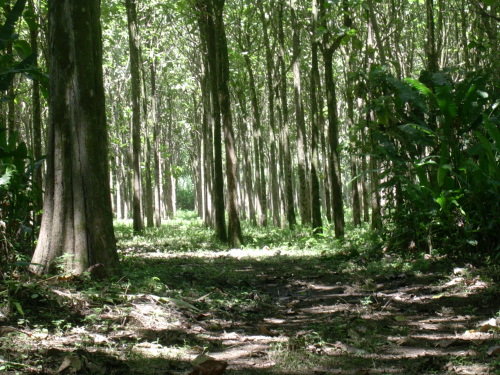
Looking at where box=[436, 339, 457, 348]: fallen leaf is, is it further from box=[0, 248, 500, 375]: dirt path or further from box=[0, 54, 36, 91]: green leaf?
box=[0, 54, 36, 91]: green leaf

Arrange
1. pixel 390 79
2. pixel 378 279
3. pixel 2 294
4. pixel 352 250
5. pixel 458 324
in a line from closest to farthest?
pixel 2 294, pixel 458 324, pixel 378 279, pixel 390 79, pixel 352 250

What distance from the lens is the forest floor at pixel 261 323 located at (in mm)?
3357

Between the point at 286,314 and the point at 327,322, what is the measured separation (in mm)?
705

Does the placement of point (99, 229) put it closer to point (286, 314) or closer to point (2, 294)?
point (2, 294)

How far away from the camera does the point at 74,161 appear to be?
5480 millimetres

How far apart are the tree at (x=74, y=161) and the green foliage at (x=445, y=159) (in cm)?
459

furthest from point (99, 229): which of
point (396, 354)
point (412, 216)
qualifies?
point (412, 216)

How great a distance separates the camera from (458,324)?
171 inches

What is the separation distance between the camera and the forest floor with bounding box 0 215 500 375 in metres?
3.36

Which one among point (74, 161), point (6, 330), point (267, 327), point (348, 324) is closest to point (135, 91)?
point (74, 161)

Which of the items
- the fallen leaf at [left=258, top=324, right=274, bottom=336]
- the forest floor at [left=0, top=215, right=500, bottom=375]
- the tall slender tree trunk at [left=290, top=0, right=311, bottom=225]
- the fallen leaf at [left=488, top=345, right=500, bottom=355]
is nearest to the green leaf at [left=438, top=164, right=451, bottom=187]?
the forest floor at [left=0, top=215, right=500, bottom=375]

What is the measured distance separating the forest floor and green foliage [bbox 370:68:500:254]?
570 mm

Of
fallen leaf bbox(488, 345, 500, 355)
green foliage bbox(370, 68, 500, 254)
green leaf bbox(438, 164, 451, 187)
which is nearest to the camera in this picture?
fallen leaf bbox(488, 345, 500, 355)

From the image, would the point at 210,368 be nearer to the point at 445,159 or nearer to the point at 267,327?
the point at 267,327
